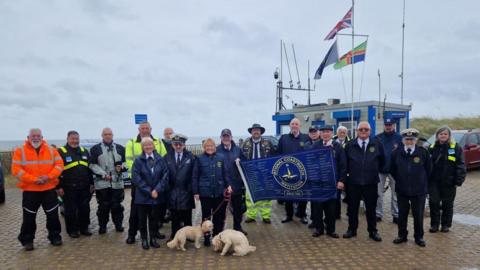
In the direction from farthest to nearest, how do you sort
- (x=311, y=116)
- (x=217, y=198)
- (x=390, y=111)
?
1. (x=311, y=116)
2. (x=390, y=111)
3. (x=217, y=198)

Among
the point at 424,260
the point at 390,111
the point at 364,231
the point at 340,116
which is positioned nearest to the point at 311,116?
the point at 340,116

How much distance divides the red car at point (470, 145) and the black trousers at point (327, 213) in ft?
32.0

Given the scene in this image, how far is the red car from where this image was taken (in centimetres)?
1370

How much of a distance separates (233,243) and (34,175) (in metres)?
3.28

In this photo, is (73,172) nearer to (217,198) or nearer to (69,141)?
(69,141)

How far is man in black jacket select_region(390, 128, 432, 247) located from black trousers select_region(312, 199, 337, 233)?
1004mm

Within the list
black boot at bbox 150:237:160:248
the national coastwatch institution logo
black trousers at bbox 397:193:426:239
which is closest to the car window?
black trousers at bbox 397:193:426:239

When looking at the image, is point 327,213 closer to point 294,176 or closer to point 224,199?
point 294,176

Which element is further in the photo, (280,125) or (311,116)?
(280,125)

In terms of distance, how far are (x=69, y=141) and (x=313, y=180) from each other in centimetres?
426

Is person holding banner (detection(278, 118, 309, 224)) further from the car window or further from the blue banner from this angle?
the car window

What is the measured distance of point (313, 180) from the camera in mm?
5863

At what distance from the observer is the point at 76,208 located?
6.21m

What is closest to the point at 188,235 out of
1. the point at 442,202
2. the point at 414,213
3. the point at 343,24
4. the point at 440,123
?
the point at 414,213
